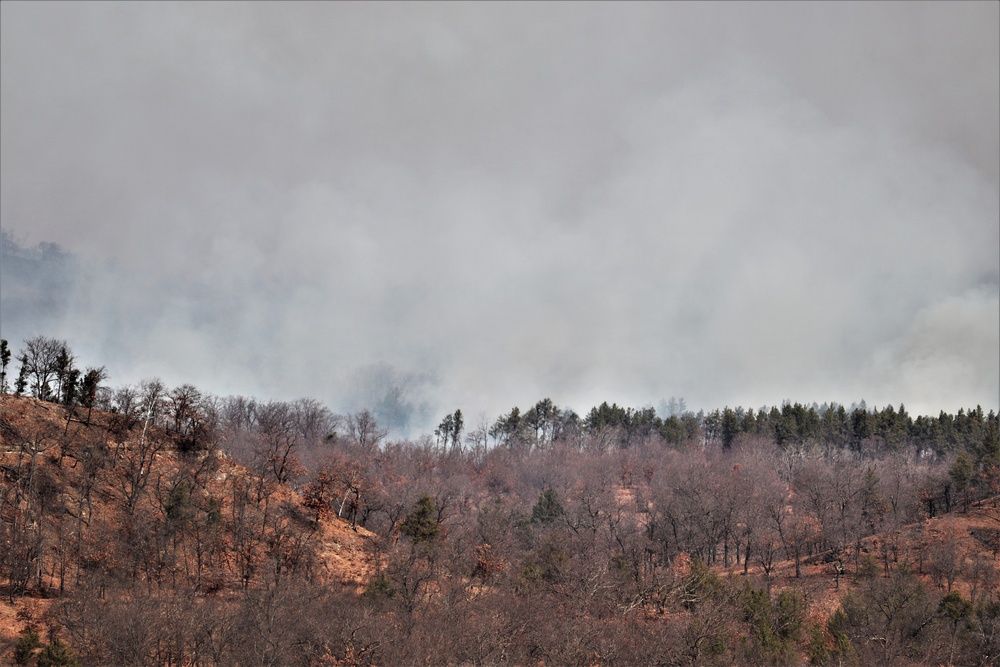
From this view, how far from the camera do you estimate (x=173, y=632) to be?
1238 inches

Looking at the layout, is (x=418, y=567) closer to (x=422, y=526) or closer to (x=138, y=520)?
(x=422, y=526)

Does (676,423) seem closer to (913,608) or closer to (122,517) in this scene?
(913,608)

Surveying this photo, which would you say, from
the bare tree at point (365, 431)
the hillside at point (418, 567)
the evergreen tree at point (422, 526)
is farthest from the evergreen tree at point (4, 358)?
the bare tree at point (365, 431)

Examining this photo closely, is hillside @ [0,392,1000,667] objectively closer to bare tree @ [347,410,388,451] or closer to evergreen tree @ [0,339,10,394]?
evergreen tree @ [0,339,10,394]

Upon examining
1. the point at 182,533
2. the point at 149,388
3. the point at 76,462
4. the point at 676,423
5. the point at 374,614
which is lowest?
the point at 374,614

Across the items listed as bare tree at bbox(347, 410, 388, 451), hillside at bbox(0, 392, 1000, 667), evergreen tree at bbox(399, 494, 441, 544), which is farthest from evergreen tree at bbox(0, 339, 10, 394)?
bare tree at bbox(347, 410, 388, 451)

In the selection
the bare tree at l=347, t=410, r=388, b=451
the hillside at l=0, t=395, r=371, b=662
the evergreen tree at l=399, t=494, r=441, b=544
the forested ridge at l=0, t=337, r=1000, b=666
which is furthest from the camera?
the bare tree at l=347, t=410, r=388, b=451

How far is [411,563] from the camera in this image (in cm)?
4522

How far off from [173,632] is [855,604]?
48.8 metres

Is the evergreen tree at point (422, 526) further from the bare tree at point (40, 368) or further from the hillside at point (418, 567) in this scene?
the bare tree at point (40, 368)

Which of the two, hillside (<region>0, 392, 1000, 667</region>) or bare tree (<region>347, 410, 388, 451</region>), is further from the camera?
bare tree (<region>347, 410, 388, 451</region>)

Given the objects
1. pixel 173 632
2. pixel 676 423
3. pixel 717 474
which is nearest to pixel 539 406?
pixel 676 423

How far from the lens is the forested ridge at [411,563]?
35500 mm

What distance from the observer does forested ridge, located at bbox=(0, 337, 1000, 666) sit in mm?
35500
